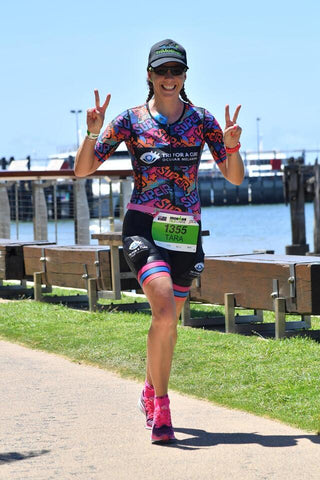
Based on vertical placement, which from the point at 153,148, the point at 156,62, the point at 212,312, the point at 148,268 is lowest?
the point at 212,312

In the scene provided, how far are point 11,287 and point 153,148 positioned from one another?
832 centimetres

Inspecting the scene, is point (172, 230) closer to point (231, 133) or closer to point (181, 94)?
point (231, 133)

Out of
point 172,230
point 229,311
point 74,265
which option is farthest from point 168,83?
point 74,265

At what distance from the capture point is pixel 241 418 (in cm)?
592

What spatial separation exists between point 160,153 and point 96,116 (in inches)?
15.4

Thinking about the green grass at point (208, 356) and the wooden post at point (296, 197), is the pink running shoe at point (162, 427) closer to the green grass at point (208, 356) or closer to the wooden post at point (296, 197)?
the green grass at point (208, 356)

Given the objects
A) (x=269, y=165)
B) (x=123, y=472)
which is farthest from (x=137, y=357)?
(x=269, y=165)

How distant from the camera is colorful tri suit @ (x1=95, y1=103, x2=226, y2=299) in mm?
5730

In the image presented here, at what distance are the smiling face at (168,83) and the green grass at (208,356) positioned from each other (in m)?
1.80

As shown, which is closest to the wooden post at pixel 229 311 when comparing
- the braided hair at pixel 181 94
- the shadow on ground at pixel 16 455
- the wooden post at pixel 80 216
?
the braided hair at pixel 181 94

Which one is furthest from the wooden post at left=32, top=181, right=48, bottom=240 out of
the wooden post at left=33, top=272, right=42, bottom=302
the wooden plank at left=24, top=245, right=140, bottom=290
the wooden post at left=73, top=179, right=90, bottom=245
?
the wooden post at left=33, top=272, right=42, bottom=302

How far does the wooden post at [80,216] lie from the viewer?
16.9m

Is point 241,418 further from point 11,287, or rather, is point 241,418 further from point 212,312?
point 11,287

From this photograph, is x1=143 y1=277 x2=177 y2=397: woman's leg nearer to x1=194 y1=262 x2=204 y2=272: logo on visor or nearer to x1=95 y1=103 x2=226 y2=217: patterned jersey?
x1=194 y1=262 x2=204 y2=272: logo on visor
